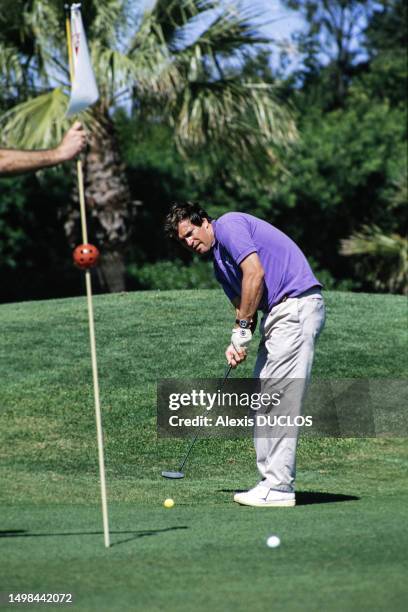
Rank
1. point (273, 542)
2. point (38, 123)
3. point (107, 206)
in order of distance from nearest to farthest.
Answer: point (273, 542)
point (38, 123)
point (107, 206)

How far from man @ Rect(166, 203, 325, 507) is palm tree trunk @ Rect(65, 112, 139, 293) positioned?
9.80 metres

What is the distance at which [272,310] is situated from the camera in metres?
6.73

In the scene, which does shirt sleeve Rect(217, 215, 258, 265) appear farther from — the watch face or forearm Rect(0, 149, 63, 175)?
forearm Rect(0, 149, 63, 175)

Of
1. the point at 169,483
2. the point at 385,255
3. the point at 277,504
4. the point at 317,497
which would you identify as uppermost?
the point at 277,504

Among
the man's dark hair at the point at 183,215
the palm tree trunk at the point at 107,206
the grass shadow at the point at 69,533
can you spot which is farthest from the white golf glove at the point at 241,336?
the palm tree trunk at the point at 107,206

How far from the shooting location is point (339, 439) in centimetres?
989

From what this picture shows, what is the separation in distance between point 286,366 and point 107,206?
34.9 ft

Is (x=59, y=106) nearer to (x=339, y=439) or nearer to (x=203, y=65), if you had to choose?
(x=203, y=65)

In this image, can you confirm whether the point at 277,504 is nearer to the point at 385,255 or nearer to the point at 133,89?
the point at 133,89

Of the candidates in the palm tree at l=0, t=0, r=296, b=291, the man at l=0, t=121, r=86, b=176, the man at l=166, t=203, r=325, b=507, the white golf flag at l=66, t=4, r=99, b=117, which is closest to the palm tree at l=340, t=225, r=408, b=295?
the palm tree at l=0, t=0, r=296, b=291

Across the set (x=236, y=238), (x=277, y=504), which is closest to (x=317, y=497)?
(x=277, y=504)

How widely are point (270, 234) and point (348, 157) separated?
17.2 m

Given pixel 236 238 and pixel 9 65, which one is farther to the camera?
pixel 9 65

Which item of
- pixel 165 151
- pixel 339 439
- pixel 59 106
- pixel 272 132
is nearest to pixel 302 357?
pixel 339 439
